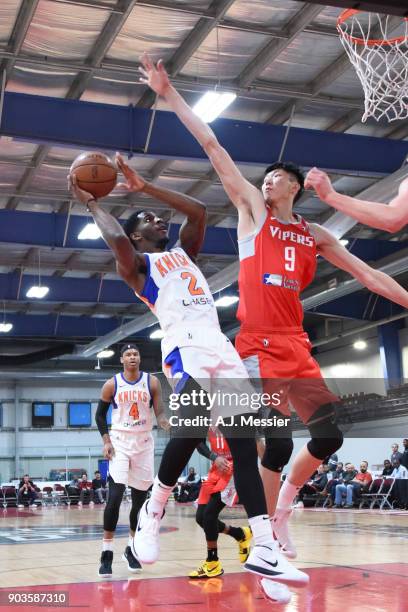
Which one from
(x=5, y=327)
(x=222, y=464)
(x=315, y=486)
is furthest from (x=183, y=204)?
(x=5, y=327)

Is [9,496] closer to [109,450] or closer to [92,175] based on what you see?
[109,450]

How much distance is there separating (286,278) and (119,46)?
8035mm

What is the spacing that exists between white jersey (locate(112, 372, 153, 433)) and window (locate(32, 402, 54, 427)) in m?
29.0

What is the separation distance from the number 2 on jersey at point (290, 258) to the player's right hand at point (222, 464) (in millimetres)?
2763

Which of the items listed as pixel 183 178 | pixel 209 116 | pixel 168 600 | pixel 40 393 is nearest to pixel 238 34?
pixel 209 116

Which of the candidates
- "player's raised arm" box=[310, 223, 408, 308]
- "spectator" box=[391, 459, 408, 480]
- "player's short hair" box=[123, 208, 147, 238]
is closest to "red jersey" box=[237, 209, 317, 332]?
"player's raised arm" box=[310, 223, 408, 308]

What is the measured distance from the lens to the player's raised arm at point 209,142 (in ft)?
→ 16.2

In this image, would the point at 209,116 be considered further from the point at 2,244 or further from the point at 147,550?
the point at 147,550

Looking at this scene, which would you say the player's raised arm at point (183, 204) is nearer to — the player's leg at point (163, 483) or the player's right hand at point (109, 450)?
the player's leg at point (163, 483)

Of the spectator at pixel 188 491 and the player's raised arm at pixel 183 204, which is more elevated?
the player's raised arm at pixel 183 204

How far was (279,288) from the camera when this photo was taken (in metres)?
5.04

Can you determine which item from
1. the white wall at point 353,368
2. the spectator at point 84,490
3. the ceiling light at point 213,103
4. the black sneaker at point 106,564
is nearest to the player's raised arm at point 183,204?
the black sneaker at point 106,564

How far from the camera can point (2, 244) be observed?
17781 mm

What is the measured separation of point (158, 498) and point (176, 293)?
1.21 m
